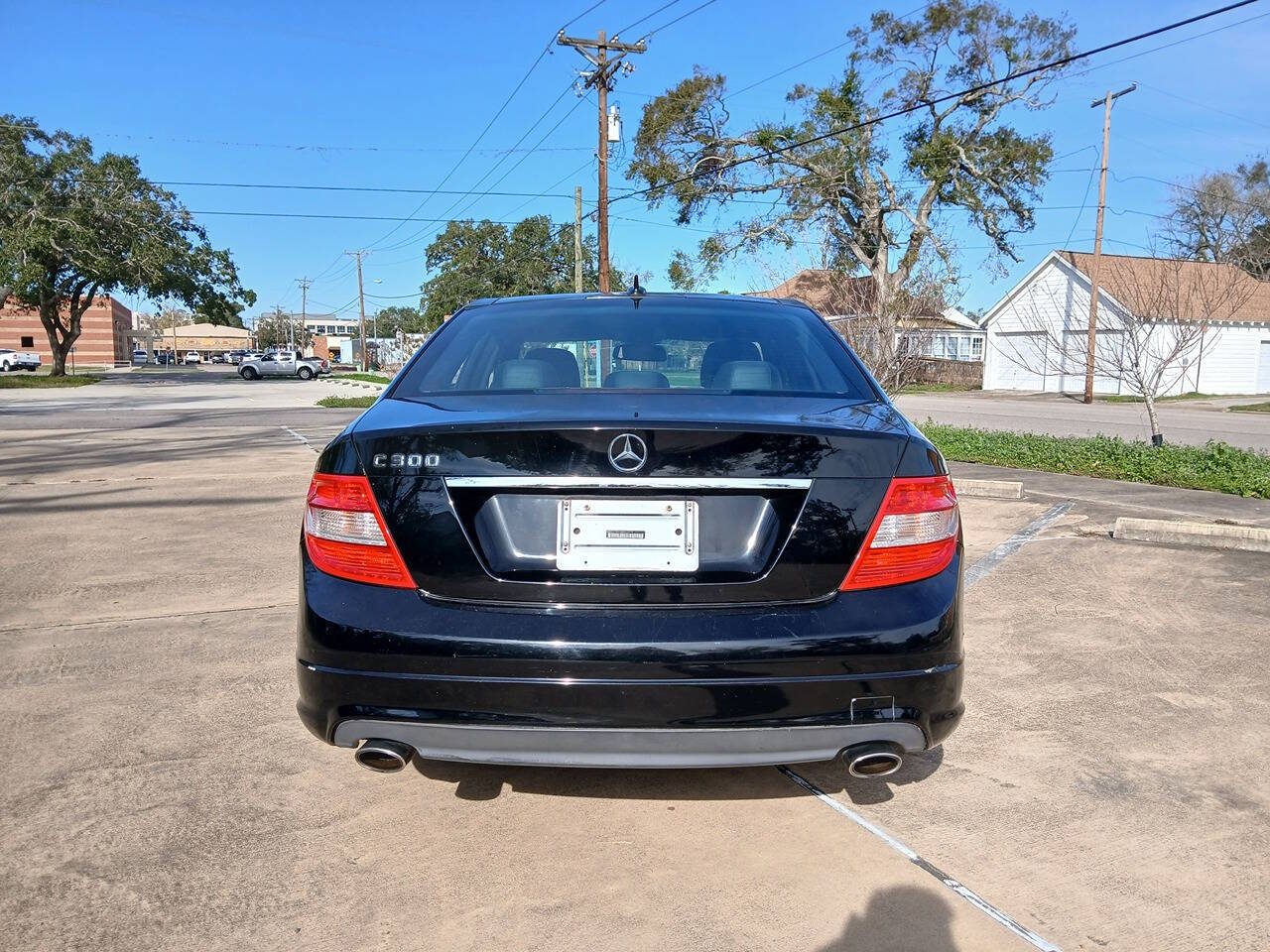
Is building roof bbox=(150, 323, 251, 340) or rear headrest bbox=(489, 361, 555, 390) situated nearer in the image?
rear headrest bbox=(489, 361, 555, 390)

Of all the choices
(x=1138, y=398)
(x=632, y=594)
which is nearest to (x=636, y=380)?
(x=632, y=594)

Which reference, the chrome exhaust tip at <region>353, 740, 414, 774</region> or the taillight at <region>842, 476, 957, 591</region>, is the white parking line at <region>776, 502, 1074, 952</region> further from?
the chrome exhaust tip at <region>353, 740, 414, 774</region>

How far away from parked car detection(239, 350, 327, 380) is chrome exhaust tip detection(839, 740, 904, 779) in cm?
5968

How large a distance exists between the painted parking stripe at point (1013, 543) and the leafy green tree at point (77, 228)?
39.5m

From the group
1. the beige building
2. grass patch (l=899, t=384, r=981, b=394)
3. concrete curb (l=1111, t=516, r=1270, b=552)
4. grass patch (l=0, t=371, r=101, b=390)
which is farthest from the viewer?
the beige building

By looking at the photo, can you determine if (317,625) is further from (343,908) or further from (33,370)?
(33,370)

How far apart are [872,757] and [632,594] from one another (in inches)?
29.1

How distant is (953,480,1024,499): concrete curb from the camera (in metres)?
8.95

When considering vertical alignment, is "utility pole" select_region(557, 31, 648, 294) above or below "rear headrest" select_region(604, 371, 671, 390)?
above

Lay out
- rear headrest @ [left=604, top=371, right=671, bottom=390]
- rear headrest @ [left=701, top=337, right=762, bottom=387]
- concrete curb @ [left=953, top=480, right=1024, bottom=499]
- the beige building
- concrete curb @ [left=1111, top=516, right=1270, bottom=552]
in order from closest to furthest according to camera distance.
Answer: rear headrest @ [left=604, top=371, right=671, bottom=390] → rear headrest @ [left=701, top=337, right=762, bottom=387] → concrete curb @ [left=1111, top=516, right=1270, bottom=552] → concrete curb @ [left=953, top=480, right=1024, bottom=499] → the beige building

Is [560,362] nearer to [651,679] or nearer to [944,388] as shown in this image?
[651,679]

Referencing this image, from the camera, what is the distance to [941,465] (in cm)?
260

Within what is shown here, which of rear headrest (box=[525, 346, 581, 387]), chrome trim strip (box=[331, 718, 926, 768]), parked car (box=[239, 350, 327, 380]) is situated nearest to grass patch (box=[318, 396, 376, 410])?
rear headrest (box=[525, 346, 581, 387])

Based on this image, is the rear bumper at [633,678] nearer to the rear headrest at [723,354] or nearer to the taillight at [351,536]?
the taillight at [351,536]
